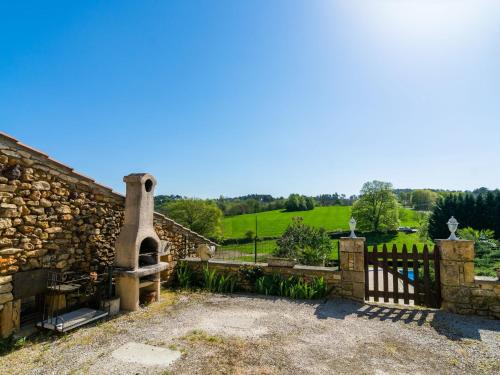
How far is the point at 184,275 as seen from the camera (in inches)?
347

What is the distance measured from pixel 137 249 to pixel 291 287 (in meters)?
4.07

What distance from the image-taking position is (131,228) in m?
6.78

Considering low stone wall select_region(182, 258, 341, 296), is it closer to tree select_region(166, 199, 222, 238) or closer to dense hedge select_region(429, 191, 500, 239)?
tree select_region(166, 199, 222, 238)

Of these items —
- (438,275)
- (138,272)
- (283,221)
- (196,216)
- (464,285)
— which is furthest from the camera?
(283,221)

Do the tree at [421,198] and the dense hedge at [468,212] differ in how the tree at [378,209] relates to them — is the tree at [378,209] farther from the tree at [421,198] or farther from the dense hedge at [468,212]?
the tree at [421,198]

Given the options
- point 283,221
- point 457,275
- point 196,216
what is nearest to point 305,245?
point 457,275

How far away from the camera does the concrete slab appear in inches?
168

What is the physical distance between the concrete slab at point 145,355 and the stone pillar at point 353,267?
15.2ft

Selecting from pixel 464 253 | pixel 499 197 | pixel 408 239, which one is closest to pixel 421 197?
pixel 408 239

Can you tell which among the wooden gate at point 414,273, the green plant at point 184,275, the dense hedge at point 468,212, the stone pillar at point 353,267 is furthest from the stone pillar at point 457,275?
the dense hedge at point 468,212

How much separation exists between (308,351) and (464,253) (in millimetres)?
4449

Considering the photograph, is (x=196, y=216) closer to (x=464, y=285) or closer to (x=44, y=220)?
(x=44, y=220)

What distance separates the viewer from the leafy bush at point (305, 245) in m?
13.4

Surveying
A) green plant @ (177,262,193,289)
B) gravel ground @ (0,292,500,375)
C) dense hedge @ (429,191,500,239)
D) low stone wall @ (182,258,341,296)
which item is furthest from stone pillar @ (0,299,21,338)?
dense hedge @ (429,191,500,239)
